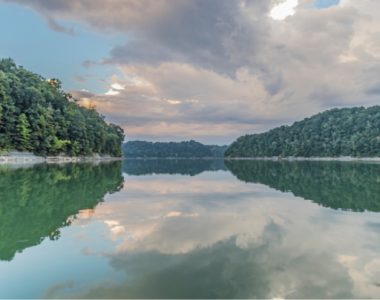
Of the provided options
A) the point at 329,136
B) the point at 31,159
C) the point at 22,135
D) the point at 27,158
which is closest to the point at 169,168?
the point at 31,159

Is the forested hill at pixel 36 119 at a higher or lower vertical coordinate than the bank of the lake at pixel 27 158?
higher

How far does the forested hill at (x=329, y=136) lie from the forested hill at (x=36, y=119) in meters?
82.6

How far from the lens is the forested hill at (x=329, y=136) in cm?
10838

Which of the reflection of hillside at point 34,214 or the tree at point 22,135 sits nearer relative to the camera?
the reflection of hillside at point 34,214

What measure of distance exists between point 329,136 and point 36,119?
108 metres

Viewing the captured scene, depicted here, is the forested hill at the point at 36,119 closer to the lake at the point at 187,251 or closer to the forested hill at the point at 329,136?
the lake at the point at 187,251

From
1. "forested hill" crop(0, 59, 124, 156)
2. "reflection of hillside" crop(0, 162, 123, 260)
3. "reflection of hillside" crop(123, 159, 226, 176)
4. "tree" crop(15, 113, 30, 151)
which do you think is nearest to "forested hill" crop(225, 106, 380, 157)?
"reflection of hillside" crop(123, 159, 226, 176)

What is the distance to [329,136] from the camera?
132 meters

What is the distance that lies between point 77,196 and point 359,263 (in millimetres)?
12455

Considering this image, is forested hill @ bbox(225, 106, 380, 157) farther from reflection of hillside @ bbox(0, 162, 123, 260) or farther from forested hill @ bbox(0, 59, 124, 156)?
reflection of hillside @ bbox(0, 162, 123, 260)

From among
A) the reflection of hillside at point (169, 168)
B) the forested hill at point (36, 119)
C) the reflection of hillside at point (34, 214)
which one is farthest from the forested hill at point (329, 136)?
the reflection of hillside at point (34, 214)

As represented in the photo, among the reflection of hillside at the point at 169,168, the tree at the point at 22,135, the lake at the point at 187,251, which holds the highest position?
the tree at the point at 22,135

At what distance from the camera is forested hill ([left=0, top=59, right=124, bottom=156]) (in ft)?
185

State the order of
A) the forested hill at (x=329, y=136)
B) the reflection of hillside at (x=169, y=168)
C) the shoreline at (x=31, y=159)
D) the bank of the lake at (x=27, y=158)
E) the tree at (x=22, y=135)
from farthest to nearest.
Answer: the forested hill at (x=329, y=136)
the tree at (x=22, y=135)
the bank of the lake at (x=27, y=158)
the shoreline at (x=31, y=159)
the reflection of hillside at (x=169, y=168)
